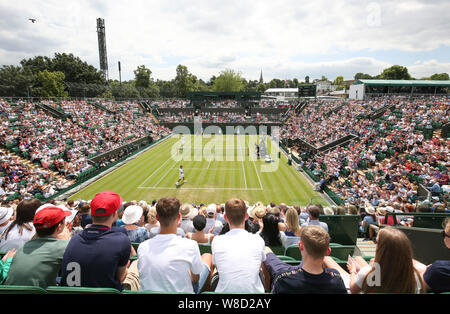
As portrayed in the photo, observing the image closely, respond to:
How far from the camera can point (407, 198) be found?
12641 millimetres

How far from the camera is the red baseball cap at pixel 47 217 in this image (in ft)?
10.0

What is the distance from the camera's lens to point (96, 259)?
2.73 metres

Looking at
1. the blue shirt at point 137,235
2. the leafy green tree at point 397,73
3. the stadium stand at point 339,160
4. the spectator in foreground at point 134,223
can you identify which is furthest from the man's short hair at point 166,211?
the leafy green tree at point 397,73

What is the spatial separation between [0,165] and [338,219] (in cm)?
2113

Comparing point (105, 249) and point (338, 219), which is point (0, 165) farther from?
point (338, 219)

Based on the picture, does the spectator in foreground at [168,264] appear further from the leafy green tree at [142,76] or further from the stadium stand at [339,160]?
the leafy green tree at [142,76]

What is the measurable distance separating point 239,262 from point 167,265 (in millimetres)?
795

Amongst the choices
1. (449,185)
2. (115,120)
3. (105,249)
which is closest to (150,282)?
(105,249)

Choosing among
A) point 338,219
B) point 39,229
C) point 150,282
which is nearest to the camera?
point 150,282

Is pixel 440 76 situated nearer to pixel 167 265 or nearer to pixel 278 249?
pixel 278 249

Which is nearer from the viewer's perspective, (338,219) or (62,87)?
(338,219)

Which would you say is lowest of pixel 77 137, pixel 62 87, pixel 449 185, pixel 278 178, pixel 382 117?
pixel 278 178

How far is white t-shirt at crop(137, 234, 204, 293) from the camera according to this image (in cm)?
266
